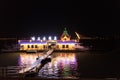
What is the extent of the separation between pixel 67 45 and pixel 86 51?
4564 mm

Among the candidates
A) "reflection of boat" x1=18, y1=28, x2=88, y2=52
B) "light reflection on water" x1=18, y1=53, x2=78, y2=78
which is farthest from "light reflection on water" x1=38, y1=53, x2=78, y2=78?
"reflection of boat" x1=18, y1=28, x2=88, y2=52

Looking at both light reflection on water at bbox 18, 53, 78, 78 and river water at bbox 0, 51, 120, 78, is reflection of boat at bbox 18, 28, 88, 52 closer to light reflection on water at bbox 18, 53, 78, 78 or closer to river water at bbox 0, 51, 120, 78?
river water at bbox 0, 51, 120, 78

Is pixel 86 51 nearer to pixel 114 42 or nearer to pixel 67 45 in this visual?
pixel 67 45

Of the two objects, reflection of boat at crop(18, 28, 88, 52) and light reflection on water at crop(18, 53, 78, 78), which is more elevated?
reflection of boat at crop(18, 28, 88, 52)

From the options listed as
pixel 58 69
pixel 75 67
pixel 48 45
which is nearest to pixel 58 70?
pixel 58 69

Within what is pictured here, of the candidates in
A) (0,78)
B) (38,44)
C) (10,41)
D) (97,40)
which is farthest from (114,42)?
(0,78)

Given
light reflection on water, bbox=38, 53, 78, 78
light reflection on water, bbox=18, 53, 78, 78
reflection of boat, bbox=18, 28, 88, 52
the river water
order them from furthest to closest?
reflection of boat, bbox=18, 28, 88, 52 → the river water → light reflection on water, bbox=18, 53, 78, 78 → light reflection on water, bbox=38, 53, 78, 78

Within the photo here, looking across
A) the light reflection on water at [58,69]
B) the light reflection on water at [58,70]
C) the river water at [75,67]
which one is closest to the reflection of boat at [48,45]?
the river water at [75,67]

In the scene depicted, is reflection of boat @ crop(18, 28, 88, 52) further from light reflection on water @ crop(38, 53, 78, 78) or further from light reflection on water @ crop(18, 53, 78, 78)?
light reflection on water @ crop(38, 53, 78, 78)

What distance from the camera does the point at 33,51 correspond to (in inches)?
3174

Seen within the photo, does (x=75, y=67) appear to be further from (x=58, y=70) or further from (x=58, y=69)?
(x=58, y=70)

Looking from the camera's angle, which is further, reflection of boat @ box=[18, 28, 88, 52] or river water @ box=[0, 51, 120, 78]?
reflection of boat @ box=[18, 28, 88, 52]

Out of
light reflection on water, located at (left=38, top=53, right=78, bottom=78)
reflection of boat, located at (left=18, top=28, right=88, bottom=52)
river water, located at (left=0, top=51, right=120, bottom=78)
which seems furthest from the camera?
reflection of boat, located at (left=18, top=28, right=88, bottom=52)

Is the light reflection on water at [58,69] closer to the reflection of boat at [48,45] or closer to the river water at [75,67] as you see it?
the river water at [75,67]
